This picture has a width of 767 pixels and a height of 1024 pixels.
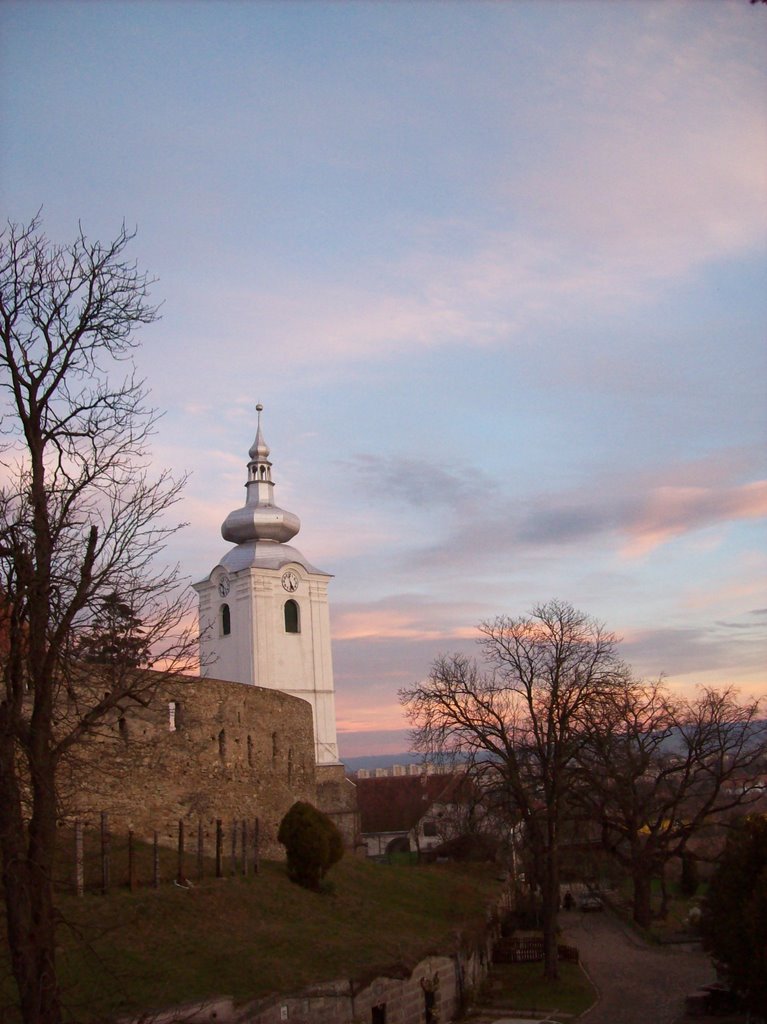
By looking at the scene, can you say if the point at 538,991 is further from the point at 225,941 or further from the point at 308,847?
the point at 225,941

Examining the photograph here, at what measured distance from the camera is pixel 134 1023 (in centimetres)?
1395

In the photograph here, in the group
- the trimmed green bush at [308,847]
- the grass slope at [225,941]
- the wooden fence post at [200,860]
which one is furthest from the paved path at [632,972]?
the wooden fence post at [200,860]

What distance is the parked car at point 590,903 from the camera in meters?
41.9

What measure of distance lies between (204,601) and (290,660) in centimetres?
671

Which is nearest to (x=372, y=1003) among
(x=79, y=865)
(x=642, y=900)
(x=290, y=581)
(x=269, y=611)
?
(x=79, y=865)

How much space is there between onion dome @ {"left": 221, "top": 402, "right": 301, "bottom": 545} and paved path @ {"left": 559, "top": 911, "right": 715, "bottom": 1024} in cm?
2894

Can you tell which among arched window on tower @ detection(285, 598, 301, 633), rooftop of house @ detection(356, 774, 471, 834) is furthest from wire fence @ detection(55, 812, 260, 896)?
rooftop of house @ detection(356, 774, 471, 834)

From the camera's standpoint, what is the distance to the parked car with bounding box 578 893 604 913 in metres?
41.9

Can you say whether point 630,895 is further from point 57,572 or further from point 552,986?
point 57,572

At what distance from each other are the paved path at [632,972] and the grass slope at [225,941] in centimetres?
414

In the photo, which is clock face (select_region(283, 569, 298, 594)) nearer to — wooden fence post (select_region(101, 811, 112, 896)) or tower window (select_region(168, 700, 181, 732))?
tower window (select_region(168, 700, 181, 732))

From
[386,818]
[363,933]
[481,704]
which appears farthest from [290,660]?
[363,933]

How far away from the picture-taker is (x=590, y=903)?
4391cm

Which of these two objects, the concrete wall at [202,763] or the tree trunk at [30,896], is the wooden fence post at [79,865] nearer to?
the concrete wall at [202,763]
